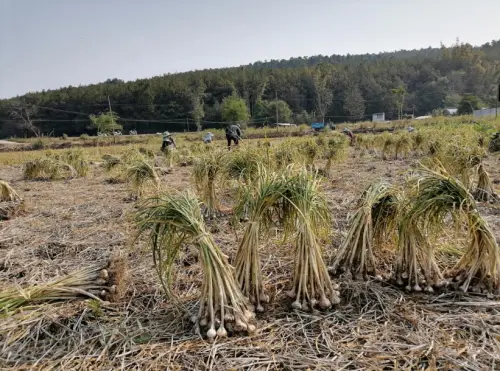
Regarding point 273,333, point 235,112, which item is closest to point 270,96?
point 235,112

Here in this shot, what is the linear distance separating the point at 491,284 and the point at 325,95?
87465mm

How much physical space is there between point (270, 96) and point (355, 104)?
21432 mm

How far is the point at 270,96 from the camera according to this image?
9100cm

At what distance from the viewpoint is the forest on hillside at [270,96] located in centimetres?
7575

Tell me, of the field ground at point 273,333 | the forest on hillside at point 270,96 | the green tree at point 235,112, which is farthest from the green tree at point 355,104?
the field ground at point 273,333

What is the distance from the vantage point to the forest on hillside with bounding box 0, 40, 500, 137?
7575cm

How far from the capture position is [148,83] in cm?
8338

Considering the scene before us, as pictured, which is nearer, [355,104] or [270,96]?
[355,104]

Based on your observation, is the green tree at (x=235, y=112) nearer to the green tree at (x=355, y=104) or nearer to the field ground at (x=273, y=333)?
the green tree at (x=355, y=104)

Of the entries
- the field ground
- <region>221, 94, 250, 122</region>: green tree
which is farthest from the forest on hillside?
the field ground

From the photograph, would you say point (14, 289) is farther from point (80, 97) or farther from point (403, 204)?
point (80, 97)

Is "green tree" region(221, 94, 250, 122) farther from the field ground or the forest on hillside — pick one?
the field ground

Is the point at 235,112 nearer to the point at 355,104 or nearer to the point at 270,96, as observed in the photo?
the point at 270,96

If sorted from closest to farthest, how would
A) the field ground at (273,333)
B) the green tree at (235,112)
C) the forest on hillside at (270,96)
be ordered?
the field ground at (273,333) < the green tree at (235,112) < the forest on hillside at (270,96)
